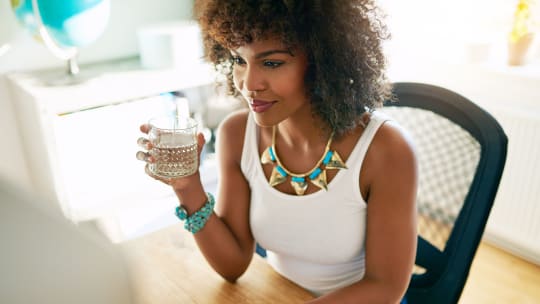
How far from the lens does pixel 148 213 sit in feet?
8.54

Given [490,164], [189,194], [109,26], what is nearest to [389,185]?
[490,164]

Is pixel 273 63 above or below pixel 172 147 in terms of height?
above

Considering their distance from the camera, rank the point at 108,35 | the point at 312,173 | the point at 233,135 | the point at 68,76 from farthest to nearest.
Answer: the point at 108,35 → the point at 68,76 → the point at 233,135 → the point at 312,173

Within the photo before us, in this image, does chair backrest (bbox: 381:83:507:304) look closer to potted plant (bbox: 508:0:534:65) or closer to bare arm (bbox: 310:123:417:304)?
bare arm (bbox: 310:123:417:304)

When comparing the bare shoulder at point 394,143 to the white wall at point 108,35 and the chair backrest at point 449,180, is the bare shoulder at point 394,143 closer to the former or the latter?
the chair backrest at point 449,180

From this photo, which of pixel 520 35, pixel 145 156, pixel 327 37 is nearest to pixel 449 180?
pixel 327 37

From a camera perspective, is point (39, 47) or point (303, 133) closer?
point (303, 133)

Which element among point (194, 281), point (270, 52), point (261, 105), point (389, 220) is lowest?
point (194, 281)

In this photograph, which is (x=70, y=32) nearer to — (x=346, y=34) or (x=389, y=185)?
(x=346, y=34)

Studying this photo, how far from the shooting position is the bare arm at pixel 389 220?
0.98 meters

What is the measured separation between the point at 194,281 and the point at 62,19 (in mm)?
1220

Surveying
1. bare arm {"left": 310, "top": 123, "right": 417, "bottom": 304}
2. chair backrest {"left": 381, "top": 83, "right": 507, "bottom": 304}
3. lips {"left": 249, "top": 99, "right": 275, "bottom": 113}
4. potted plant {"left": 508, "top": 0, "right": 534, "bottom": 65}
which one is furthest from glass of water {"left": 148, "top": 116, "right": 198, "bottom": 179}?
potted plant {"left": 508, "top": 0, "right": 534, "bottom": 65}

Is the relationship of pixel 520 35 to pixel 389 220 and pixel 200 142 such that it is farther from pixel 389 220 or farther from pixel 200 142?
pixel 200 142

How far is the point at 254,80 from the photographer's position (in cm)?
98
